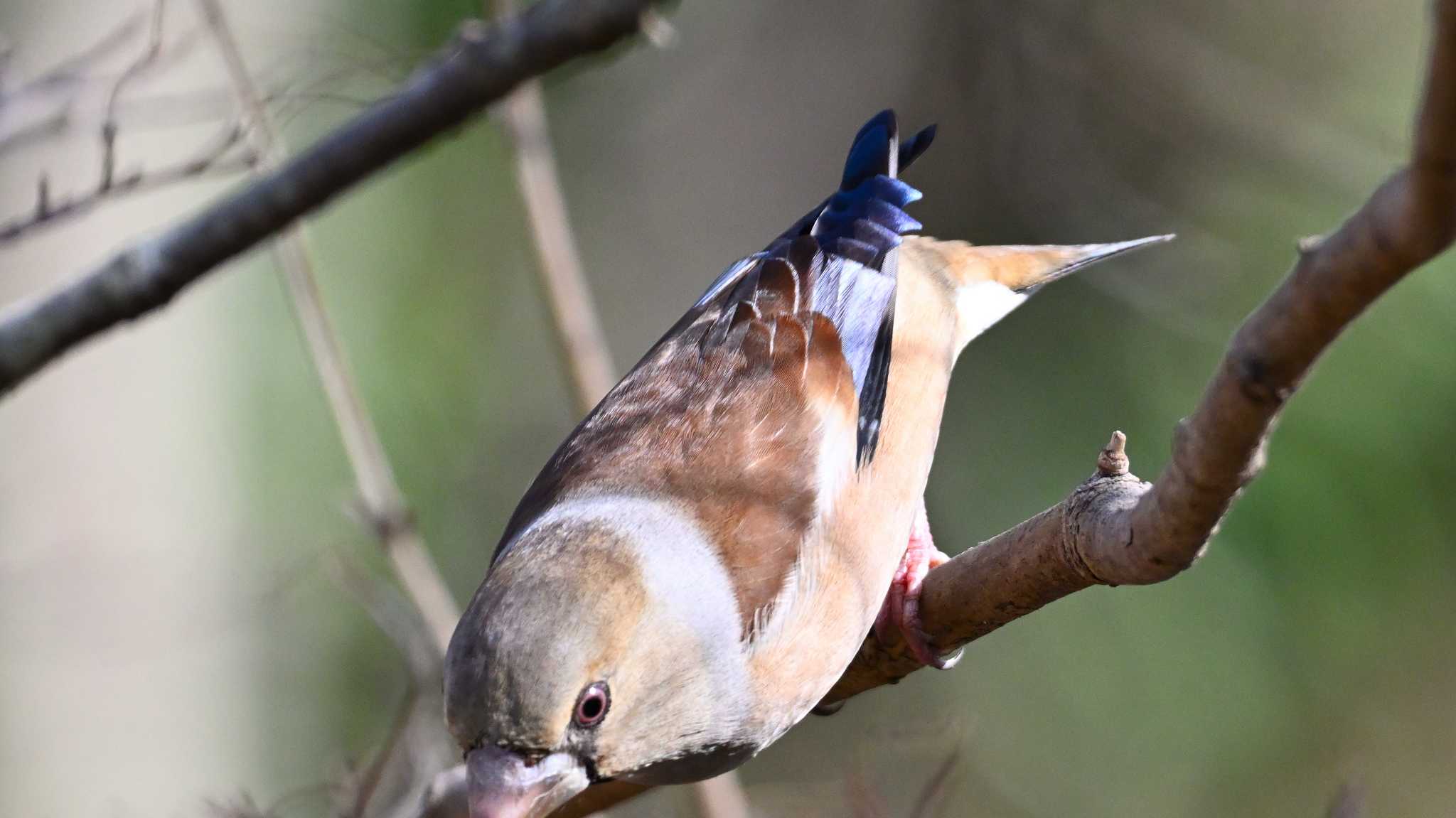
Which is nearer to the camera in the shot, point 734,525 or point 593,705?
point 593,705

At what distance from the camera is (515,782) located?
2441 millimetres

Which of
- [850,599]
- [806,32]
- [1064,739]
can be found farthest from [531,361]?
[850,599]

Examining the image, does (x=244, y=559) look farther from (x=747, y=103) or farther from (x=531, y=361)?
(x=747, y=103)

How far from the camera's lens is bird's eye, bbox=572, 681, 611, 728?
247 cm

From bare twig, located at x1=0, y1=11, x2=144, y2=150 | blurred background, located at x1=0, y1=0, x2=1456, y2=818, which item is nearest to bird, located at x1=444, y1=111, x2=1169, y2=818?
blurred background, located at x1=0, y1=0, x2=1456, y2=818

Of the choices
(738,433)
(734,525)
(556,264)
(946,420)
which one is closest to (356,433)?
(556,264)

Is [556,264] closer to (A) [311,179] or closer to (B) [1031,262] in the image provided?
(A) [311,179]

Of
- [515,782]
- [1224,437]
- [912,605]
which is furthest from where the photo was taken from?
[912,605]

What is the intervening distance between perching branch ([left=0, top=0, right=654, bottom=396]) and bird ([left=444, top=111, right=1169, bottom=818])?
2.67 ft

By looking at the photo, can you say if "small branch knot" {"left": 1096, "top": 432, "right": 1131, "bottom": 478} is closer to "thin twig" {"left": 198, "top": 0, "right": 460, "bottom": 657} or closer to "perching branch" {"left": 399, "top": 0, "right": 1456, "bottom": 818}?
"perching branch" {"left": 399, "top": 0, "right": 1456, "bottom": 818}

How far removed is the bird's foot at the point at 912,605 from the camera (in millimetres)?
3148

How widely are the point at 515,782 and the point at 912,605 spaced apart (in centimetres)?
108

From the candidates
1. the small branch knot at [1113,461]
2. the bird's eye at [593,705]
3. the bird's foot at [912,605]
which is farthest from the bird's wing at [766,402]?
the small branch knot at [1113,461]

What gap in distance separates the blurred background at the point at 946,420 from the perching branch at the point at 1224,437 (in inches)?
62.5
